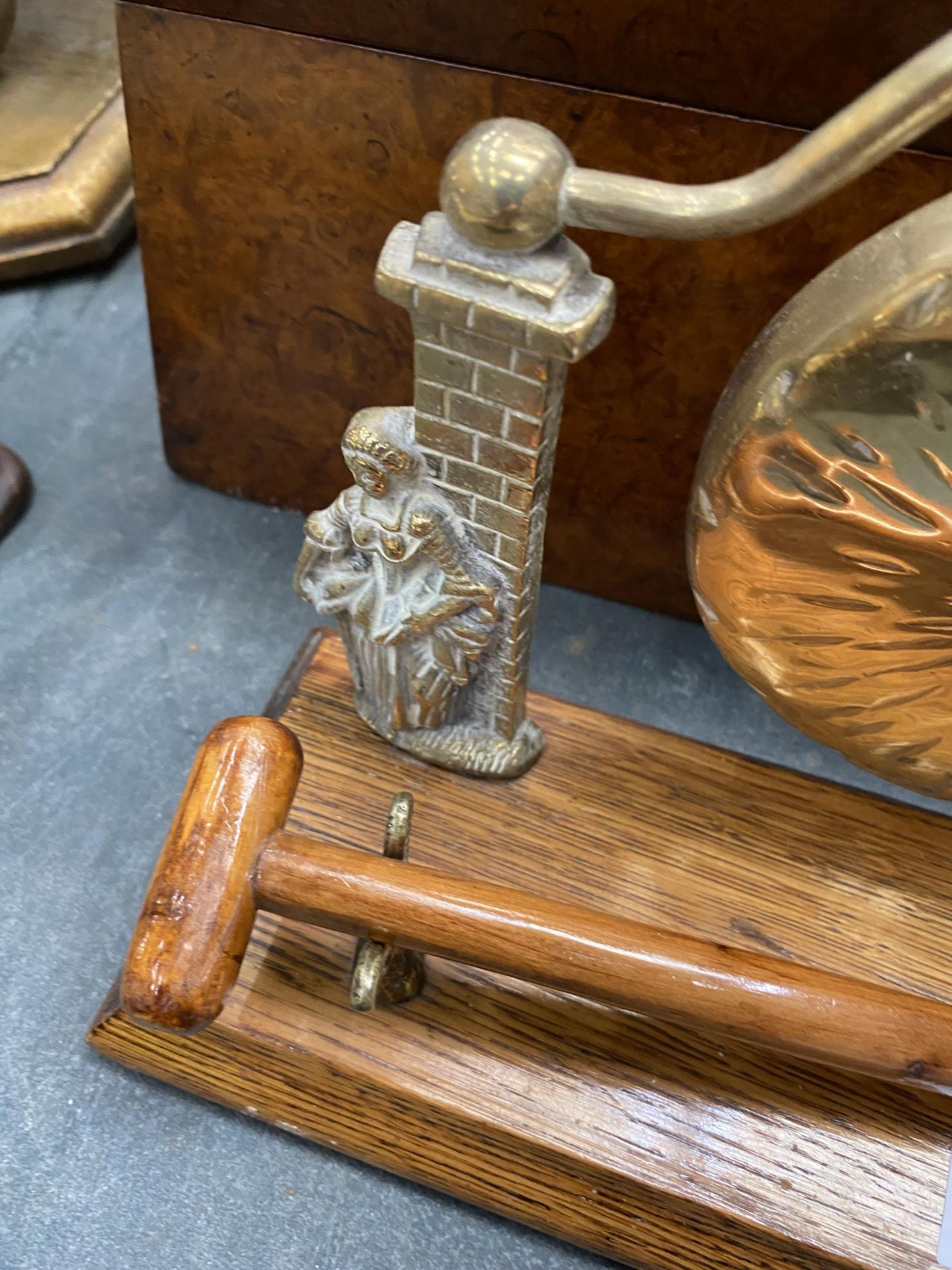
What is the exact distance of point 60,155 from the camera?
4.98ft

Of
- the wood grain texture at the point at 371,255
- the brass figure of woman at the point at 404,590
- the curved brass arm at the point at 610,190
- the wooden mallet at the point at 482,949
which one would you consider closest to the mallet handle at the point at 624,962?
the wooden mallet at the point at 482,949

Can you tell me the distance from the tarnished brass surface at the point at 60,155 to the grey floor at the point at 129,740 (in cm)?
6

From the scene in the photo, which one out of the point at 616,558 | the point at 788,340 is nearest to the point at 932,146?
the point at 788,340

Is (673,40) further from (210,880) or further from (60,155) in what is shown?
(60,155)

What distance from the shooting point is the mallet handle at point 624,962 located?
2.34ft

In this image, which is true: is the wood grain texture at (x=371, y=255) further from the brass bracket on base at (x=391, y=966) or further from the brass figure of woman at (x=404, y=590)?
the brass bracket on base at (x=391, y=966)

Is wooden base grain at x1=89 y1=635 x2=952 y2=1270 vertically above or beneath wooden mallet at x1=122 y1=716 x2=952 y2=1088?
beneath

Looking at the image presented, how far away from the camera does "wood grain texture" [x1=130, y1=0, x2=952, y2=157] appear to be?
2.48 feet

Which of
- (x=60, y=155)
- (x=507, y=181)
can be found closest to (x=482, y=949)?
(x=507, y=181)

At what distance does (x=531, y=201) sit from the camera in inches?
23.1

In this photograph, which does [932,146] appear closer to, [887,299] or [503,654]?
[887,299]

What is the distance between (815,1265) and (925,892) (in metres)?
0.29

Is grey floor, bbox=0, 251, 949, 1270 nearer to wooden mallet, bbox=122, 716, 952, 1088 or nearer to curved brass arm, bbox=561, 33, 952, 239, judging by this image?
wooden mallet, bbox=122, 716, 952, 1088

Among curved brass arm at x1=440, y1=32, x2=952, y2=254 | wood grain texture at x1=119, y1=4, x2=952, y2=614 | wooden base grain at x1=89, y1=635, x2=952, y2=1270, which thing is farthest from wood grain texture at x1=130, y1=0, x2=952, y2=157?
wooden base grain at x1=89, y1=635, x2=952, y2=1270
